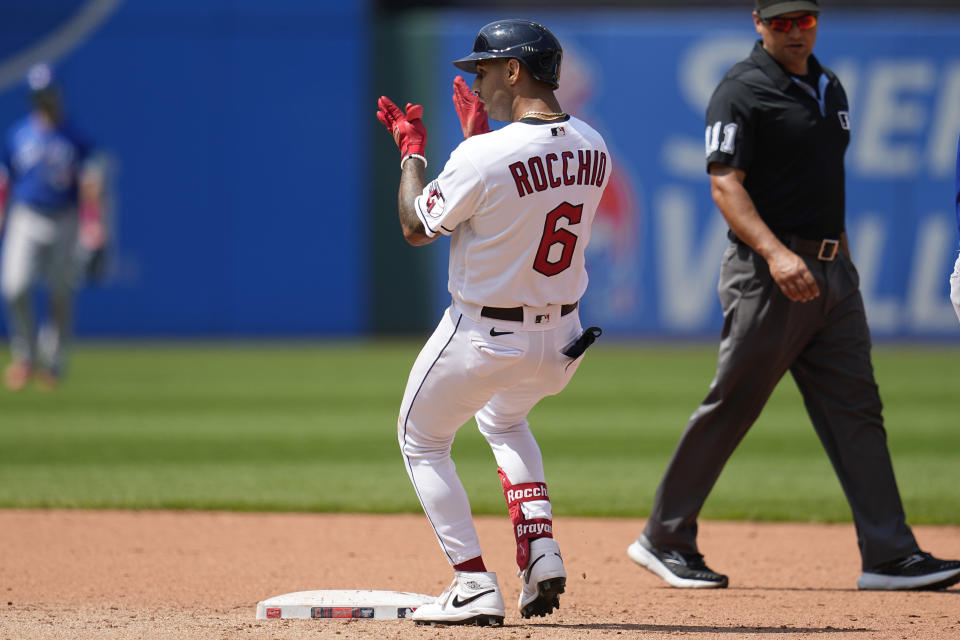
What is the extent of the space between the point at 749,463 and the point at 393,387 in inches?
180

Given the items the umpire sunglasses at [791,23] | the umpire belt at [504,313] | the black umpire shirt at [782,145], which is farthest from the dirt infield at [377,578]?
the umpire sunglasses at [791,23]

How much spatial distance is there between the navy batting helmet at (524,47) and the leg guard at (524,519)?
1324 millimetres

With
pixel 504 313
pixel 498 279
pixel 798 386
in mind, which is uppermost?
pixel 498 279

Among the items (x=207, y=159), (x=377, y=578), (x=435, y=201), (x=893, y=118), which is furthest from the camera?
(x=207, y=159)

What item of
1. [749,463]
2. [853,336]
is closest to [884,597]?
[853,336]

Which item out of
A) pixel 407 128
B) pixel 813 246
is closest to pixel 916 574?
pixel 813 246

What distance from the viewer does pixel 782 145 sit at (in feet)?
16.4

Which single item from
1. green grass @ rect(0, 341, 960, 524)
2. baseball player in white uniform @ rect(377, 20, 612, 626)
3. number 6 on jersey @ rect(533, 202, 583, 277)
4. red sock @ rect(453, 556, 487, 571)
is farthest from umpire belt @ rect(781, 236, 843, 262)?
green grass @ rect(0, 341, 960, 524)

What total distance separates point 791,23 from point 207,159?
1376 cm

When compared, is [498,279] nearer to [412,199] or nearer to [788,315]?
[412,199]

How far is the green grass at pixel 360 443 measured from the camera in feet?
23.6

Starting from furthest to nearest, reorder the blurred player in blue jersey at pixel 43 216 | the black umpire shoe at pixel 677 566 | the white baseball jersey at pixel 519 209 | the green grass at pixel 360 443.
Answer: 1. the blurred player in blue jersey at pixel 43 216
2. the green grass at pixel 360 443
3. the black umpire shoe at pixel 677 566
4. the white baseball jersey at pixel 519 209

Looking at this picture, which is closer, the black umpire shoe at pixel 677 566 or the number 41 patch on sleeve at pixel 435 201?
the number 41 patch on sleeve at pixel 435 201

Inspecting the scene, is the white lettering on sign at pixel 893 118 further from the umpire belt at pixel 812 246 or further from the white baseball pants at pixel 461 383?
the white baseball pants at pixel 461 383
